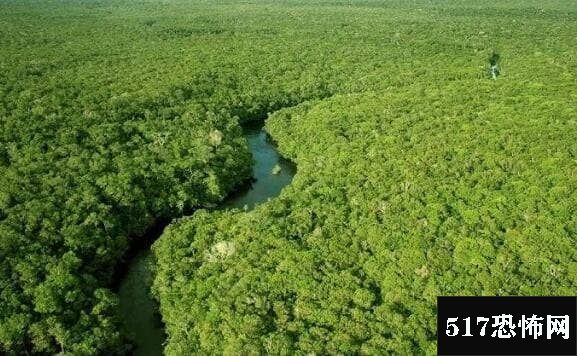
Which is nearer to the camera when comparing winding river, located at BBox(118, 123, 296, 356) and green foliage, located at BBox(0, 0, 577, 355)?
green foliage, located at BBox(0, 0, 577, 355)

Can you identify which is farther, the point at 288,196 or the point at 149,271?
the point at 288,196

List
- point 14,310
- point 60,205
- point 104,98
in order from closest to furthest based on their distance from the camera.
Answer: point 14,310, point 60,205, point 104,98

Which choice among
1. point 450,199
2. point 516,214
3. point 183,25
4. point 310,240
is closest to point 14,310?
point 310,240

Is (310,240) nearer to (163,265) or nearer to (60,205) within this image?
(163,265)

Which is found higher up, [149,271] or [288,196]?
[288,196]
